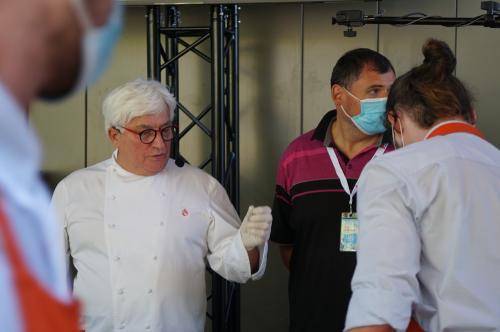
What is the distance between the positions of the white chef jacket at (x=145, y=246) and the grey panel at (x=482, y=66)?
2.46 metres

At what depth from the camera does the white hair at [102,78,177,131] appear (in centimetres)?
279

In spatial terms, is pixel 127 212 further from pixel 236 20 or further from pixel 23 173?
pixel 23 173

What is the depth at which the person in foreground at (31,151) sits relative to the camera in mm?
612

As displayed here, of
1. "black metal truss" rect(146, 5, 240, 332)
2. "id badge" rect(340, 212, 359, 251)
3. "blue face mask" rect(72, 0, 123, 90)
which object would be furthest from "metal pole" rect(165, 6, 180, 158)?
"blue face mask" rect(72, 0, 123, 90)

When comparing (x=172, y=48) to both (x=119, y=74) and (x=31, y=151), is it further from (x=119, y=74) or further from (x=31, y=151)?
(x=31, y=151)

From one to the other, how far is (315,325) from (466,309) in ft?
4.17

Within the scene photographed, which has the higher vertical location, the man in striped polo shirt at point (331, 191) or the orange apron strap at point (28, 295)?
the orange apron strap at point (28, 295)

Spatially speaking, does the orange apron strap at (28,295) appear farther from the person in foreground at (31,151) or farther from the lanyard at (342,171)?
the lanyard at (342,171)

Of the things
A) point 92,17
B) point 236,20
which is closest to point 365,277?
point 92,17

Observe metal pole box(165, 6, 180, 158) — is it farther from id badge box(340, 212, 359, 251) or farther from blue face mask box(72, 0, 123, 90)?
blue face mask box(72, 0, 123, 90)

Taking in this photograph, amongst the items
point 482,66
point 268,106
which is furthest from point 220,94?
point 482,66

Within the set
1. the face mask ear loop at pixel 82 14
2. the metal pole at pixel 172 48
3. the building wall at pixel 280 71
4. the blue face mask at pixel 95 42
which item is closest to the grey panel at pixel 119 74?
the building wall at pixel 280 71

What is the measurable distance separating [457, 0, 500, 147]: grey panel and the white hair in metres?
2.55

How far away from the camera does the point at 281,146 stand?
497cm
